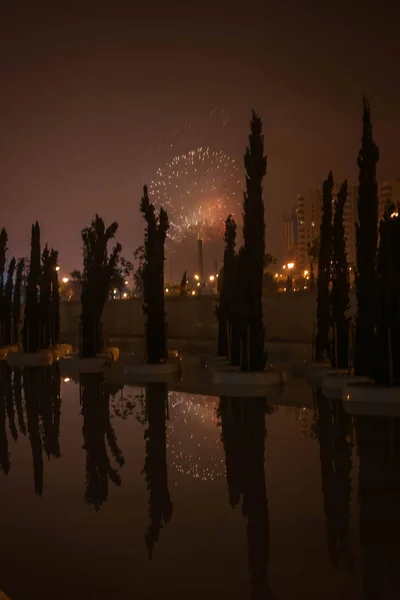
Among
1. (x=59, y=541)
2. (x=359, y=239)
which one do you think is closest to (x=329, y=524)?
(x=59, y=541)

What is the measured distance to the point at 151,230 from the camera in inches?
714

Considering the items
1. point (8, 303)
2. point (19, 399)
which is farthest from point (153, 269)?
point (8, 303)

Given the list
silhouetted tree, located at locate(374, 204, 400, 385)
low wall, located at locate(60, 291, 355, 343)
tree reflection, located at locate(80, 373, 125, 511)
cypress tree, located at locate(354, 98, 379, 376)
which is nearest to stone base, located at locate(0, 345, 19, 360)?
low wall, located at locate(60, 291, 355, 343)

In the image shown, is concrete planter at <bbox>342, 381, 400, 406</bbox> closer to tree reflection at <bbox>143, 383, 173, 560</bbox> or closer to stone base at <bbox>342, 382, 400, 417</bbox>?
stone base at <bbox>342, 382, 400, 417</bbox>

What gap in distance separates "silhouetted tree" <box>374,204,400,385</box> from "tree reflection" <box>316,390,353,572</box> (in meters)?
1.02

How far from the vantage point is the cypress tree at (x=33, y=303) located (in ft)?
76.0

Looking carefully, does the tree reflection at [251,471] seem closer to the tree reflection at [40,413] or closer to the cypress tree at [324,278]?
the tree reflection at [40,413]

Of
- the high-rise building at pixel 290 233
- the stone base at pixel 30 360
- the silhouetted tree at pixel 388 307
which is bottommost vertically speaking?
the stone base at pixel 30 360

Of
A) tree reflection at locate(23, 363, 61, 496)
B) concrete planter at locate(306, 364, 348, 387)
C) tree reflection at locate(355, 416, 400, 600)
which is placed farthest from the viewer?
concrete planter at locate(306, 364, 348, 387)

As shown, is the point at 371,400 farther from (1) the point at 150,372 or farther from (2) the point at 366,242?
(1) the point at 150,372

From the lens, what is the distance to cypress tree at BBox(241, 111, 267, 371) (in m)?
14.6

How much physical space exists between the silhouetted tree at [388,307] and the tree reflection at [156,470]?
3751 millimetres

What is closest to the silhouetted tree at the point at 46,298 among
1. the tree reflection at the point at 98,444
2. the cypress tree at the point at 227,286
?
the cypress tree at the point at 227,286

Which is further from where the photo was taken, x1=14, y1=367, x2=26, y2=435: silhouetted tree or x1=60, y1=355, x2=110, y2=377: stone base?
x1=60, y1=355, x2=110, y2=377: stone base
